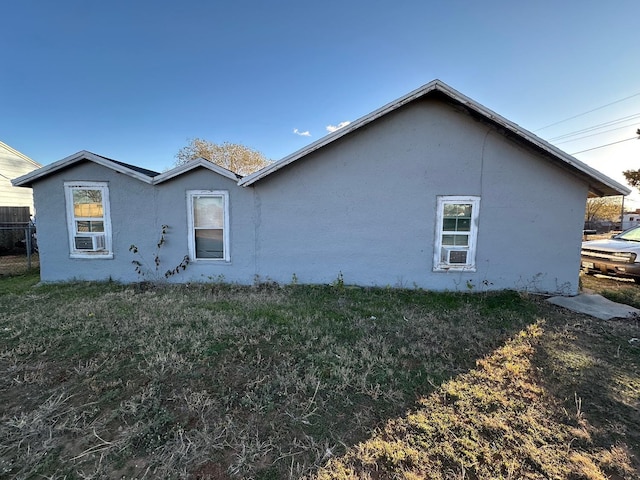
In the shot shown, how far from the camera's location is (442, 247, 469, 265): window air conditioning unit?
647cm

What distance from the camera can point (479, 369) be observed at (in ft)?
10.9

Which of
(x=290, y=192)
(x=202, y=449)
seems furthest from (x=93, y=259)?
(x=202, y=449)

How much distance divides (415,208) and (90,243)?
25.8 ft

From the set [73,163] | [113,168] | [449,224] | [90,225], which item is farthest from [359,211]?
[73,163]

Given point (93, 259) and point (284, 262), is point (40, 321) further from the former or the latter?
point (284, 262)

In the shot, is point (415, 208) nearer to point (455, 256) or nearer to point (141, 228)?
point (455, 256)

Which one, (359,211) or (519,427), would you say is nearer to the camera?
(519,427)

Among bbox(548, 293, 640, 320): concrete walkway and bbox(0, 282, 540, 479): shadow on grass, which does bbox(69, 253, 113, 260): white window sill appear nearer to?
bbox(0, 282, 540, 479): shadow on grass

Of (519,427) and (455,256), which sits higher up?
(455,256)

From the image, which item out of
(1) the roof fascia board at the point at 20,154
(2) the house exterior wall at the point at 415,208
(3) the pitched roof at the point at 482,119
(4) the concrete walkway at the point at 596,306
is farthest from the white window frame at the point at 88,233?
(1) the roof fascia board at the point at 20,154

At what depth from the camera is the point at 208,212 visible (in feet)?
22.1

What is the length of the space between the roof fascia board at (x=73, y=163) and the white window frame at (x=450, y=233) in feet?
22.0

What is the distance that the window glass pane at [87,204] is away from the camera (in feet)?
22.0

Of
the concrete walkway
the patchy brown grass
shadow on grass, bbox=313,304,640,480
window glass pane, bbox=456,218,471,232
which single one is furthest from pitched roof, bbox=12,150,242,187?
the concrete walkway
